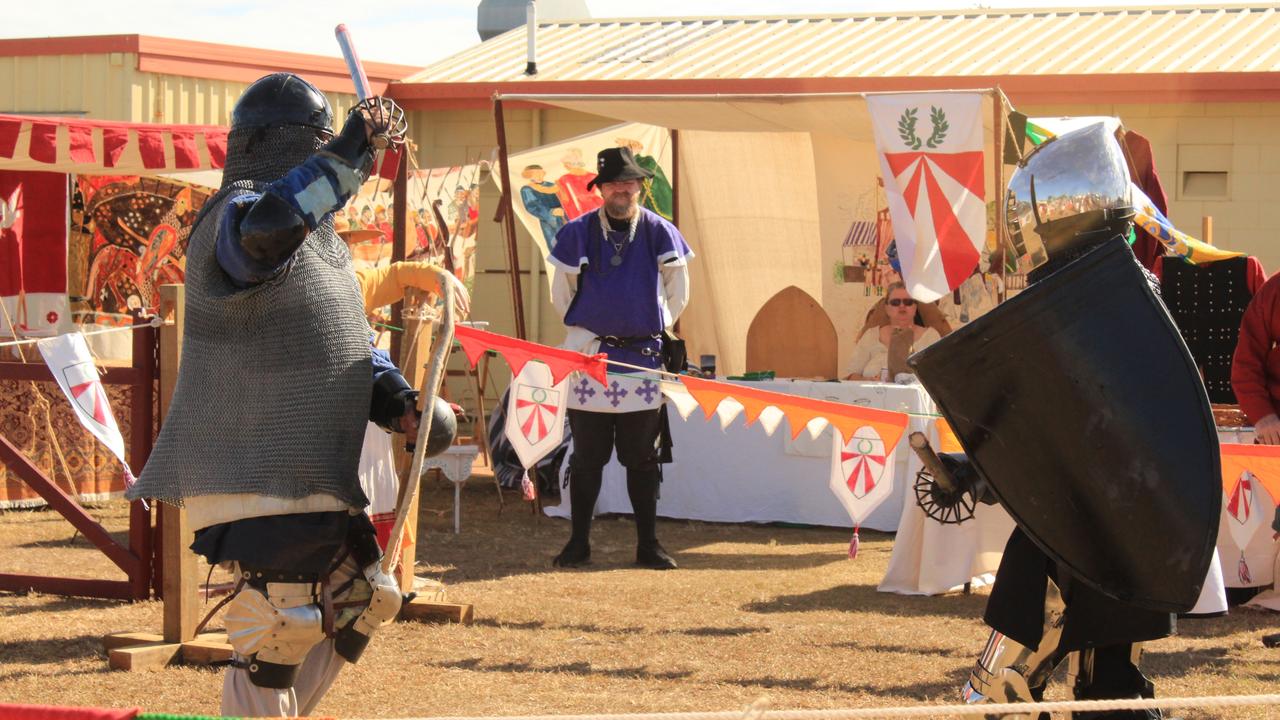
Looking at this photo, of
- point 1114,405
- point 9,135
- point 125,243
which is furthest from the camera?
point 125,243

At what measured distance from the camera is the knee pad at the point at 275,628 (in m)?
3.21

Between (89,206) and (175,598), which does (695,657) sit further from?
(89,206)

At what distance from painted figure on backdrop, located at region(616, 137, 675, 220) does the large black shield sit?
22.2 ft

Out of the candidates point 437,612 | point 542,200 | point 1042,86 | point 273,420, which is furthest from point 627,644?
point 1042,86

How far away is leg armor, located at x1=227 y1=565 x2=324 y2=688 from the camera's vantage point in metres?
3.21

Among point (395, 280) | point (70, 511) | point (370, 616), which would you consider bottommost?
point (70, 511)

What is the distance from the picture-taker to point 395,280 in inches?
159

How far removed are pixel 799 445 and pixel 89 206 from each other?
440 cm

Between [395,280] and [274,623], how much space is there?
1.12 meters

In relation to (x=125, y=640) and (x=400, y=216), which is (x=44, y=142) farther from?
(x=125, y=640)

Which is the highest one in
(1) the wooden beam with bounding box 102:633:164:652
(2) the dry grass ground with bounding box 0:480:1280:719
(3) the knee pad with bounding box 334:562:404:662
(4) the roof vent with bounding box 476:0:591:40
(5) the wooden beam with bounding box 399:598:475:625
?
(4) the roof vent with bounding box 476:0:591:40

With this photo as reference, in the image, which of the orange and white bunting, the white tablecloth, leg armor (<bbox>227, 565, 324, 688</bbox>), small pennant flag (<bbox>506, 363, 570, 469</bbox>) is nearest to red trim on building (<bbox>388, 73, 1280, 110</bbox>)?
the white tablecloth

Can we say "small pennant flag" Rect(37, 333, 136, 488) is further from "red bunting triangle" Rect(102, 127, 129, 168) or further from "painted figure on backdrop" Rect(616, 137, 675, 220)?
"painted figure on backdrop" Rect(616, 137, 675, 220)

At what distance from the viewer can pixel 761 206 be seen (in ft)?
32.5
